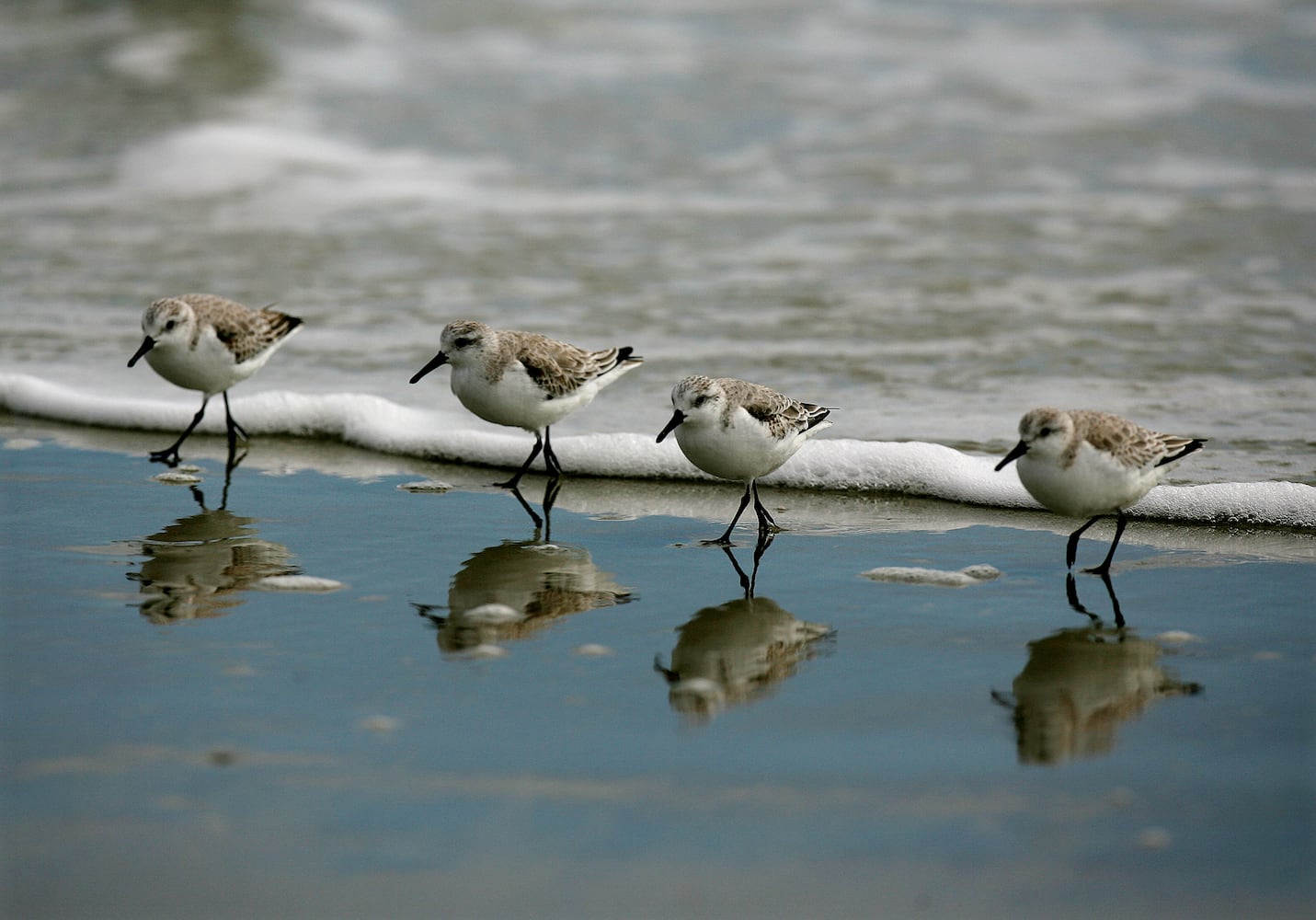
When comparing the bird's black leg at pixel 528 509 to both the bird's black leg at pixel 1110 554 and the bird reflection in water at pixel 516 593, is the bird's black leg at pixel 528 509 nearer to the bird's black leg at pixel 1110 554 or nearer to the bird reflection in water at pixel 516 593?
the bird reflection in water at pixel 516 593

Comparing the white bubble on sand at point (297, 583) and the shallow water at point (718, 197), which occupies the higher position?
the shallow water at point (718, 197)

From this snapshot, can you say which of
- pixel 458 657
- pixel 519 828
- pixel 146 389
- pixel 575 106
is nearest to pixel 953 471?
pixel 458 657

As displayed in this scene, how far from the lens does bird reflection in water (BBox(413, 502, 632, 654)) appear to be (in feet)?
15.6

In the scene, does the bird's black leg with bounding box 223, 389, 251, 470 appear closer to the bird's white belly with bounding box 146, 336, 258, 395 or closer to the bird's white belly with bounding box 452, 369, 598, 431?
the bird's white belly with bounding box 146, 336, 258, 395

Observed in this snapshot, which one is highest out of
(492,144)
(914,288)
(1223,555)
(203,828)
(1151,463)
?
(492,144)

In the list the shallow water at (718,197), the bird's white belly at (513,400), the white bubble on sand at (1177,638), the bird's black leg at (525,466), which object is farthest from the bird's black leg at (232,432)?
the white bubble on sand at (1177,638)

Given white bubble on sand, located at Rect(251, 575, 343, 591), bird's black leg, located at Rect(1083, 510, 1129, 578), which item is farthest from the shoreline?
white bubble on sand, located at Rect(251, 575, 343, 591)

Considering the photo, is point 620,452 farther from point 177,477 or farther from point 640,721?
point 640,721

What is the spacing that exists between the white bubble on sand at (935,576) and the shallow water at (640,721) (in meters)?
0.10

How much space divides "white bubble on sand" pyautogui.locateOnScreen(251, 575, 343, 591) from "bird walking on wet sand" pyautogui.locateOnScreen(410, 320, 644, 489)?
180 centimetres

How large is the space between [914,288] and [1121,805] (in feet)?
25.4

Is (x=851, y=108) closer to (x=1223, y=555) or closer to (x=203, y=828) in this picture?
(x=1223, y=555)

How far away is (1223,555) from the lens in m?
5.64

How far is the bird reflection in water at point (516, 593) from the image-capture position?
15.6ft
